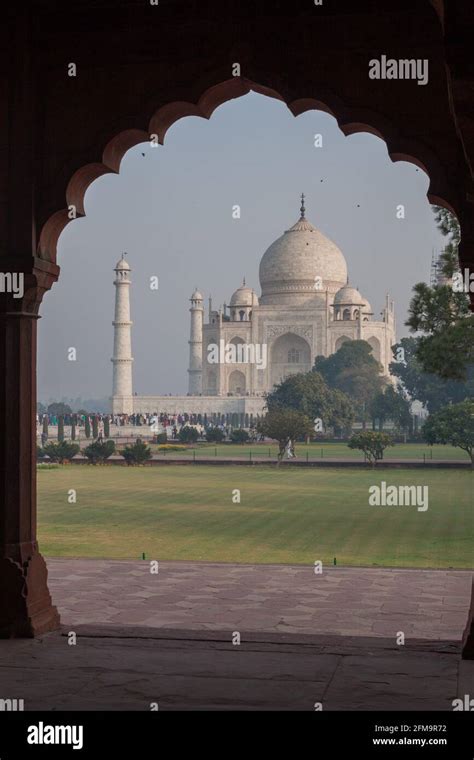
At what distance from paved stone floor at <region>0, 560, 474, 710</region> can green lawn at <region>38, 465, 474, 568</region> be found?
2.60 m

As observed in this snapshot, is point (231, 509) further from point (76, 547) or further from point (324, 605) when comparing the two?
point (324, 605)

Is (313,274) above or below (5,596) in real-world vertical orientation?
above

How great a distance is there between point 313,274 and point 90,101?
46.2 meters

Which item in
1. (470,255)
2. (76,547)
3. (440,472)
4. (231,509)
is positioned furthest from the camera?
(440,472)

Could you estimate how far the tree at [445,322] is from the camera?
914cm

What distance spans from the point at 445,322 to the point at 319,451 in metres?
15.9

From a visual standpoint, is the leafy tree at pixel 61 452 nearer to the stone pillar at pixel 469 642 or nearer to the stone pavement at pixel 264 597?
the stone pavement at pixel 264 597

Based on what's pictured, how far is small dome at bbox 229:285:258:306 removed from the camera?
5197 centimetres

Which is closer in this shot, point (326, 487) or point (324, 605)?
point (324, 605)

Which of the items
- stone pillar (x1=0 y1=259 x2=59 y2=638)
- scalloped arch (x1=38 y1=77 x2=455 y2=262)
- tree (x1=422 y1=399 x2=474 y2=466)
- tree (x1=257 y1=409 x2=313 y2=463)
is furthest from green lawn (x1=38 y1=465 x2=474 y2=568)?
scalloped arch (x1=38 y1=77 x2=455 y2=262)

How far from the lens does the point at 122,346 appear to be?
47219 millimetres

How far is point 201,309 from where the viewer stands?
54.6m

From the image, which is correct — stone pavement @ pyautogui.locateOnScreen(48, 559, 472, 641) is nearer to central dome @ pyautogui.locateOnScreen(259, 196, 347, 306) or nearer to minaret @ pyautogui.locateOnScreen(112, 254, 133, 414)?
minaret @ pyautogui.locateOnScreen(112, 254, 133, 414)
